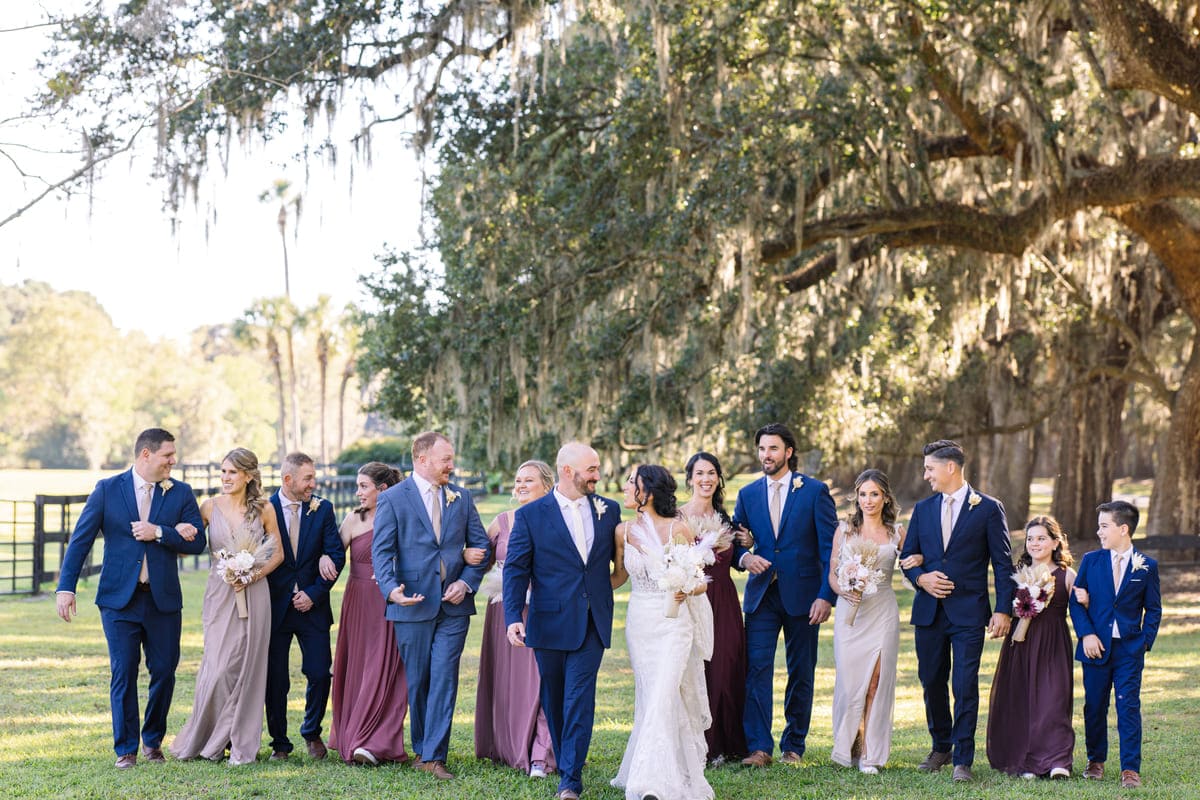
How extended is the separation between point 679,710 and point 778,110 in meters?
9.33

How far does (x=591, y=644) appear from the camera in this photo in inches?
247

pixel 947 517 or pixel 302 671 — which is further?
pixel 302 671

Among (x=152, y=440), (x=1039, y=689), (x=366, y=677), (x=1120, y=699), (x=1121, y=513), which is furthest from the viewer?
(x=366, y=677)

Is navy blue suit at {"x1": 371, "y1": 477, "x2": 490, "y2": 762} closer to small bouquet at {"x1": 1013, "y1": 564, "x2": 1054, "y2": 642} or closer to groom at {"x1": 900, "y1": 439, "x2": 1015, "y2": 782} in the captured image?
groom at {"x1": 900, "y1": 439, "x2": 1015, "y2": 782}

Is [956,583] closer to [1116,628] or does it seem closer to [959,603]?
[959,603]

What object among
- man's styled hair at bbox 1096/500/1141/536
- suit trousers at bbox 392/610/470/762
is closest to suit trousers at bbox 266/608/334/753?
suit trousers at bbox 392/610/470/762

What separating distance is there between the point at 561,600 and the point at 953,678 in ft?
7.08

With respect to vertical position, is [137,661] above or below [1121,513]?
below

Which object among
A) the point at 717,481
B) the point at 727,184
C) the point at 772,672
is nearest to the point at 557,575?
the point at 717,481

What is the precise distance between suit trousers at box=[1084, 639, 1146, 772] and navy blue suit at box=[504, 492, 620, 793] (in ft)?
8.24

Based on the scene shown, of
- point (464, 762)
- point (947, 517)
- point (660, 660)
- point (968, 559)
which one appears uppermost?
point (947, 517)

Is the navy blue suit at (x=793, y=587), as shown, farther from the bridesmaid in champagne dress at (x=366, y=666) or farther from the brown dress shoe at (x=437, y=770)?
the bridesmaid in champagne dress at (x=366, y=666)

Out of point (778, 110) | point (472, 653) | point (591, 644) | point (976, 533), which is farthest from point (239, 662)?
point (778, 110)

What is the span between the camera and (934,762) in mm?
7035
